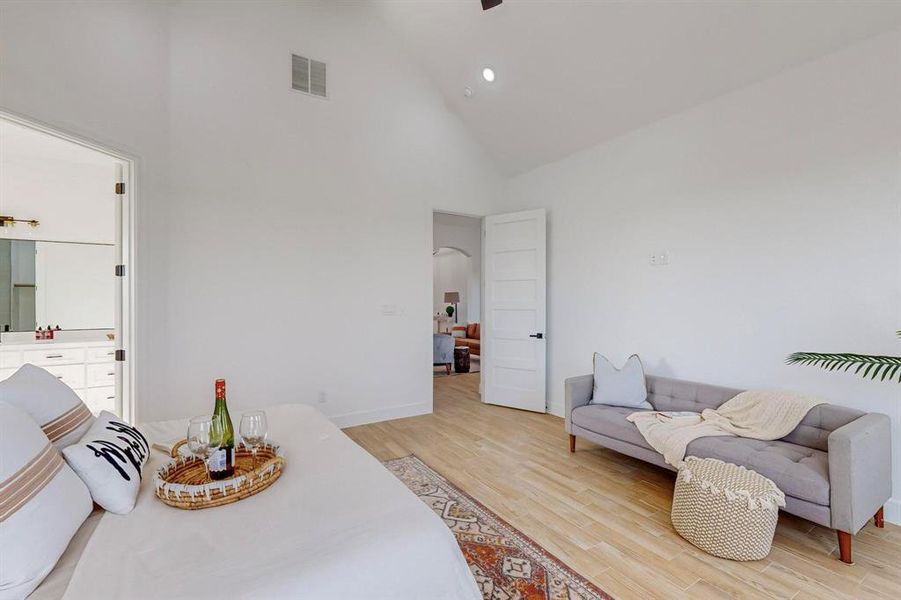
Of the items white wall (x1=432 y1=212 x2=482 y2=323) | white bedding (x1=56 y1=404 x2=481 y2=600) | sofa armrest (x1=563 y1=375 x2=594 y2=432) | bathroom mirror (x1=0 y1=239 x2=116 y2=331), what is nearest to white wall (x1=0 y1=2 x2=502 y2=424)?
bathroom mirror (x1=0 y1=239 x2=116 y2=331)

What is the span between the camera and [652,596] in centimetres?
181

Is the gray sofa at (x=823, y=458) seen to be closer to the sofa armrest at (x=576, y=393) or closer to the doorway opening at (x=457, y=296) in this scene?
the sofa armrest at (x=576, y=393)

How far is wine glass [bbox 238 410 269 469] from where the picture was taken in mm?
1640

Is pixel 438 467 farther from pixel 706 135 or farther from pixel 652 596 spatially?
pixel 706 135

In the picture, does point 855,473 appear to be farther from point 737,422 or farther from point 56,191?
Answer: point 56,191

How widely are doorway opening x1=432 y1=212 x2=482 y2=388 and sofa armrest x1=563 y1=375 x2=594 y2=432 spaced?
2.57 meters

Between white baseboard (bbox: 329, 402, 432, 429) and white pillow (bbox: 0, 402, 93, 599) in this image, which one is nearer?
white pillow (bbox: 0, 402, 93, 599)

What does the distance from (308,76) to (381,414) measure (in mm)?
3507

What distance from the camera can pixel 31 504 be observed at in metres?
1.03

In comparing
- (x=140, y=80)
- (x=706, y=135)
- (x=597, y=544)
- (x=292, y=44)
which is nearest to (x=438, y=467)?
(x=597, y=544)

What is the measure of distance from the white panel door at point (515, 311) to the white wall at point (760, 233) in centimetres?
53

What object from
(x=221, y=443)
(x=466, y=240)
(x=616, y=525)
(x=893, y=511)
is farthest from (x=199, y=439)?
(x=466, y=240)

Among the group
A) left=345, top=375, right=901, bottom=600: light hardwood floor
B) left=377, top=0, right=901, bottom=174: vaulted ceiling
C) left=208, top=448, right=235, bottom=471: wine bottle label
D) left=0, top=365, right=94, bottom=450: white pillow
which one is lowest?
left=345, top=375, right=901, bottom=600: light hardwood floor

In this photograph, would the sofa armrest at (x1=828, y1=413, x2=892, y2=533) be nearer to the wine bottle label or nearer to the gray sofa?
the gray sofa
